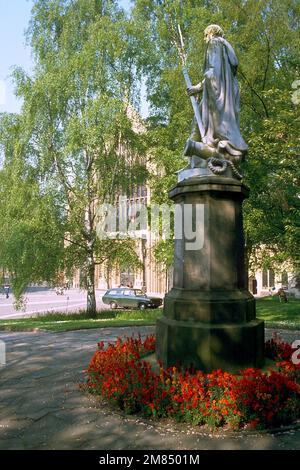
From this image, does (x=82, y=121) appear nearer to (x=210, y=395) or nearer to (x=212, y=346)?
(x=212, y=346)

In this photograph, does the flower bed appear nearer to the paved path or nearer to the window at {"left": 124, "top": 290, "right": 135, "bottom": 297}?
the paved path

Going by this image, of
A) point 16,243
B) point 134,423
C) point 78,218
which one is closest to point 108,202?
point 78,218

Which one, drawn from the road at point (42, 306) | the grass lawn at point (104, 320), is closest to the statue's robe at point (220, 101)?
the grass lawn at point (104, 320)

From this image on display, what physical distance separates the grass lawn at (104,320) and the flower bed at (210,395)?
8051 mm

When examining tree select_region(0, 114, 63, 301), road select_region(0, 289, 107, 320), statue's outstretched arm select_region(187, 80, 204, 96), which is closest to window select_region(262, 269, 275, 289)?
road select_region(0, 289, 107, 320)

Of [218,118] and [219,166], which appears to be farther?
[218,118]

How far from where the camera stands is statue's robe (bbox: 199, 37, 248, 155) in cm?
731

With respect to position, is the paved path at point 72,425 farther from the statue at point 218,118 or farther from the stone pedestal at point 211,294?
the statue at point 218,118

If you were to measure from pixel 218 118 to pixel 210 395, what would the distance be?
4.73m

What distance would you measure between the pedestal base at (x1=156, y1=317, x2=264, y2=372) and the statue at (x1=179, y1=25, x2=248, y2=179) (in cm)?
267

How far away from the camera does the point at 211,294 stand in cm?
638

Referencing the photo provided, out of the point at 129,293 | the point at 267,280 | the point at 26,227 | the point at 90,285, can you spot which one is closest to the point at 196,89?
the point at 26,227

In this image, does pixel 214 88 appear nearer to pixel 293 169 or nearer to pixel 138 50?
pixel 293 169

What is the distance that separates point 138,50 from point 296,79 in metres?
9.96
